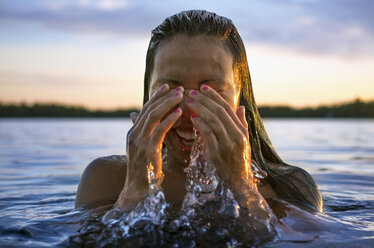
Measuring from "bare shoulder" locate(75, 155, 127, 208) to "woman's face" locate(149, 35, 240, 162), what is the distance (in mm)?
524

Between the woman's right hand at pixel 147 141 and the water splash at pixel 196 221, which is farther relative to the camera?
the woman's right hand at pixel 147 141

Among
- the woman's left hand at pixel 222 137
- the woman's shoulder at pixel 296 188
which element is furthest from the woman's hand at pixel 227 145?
the woman's shoulder at pixel 296 188

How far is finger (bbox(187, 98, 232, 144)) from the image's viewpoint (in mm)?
2309

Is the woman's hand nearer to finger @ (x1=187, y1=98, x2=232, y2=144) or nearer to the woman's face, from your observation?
finger @ (x1=187, y1=98, x2=232, y2=144)

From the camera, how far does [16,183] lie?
4.91m

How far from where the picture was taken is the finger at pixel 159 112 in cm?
235

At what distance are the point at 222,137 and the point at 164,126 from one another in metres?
0.32

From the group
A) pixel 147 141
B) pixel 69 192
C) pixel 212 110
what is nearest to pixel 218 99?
pixel 212 110

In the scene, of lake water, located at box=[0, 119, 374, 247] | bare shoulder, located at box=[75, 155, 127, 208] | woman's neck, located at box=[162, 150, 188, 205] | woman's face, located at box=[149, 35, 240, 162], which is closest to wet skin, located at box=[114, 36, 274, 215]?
woman's face, located at box=[149, 35, 240, 162]

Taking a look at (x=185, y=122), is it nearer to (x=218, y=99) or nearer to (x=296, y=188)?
(x=218, y=99)

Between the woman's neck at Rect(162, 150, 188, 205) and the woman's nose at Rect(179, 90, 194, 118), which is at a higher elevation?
the woman's nose at Rect(179, 90, 194, 118)

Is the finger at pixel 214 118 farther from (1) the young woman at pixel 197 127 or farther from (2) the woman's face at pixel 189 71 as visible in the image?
(2) the woman's face at pixel 189 71

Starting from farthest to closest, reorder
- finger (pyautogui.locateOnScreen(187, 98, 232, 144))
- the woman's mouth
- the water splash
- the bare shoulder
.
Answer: the bare shoulder → the woman's mouth → finger (pyautogui.locateOnScreen(187, 98, 232, 144)) → the water splash

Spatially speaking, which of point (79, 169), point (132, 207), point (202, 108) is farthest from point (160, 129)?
point (79, 169)
